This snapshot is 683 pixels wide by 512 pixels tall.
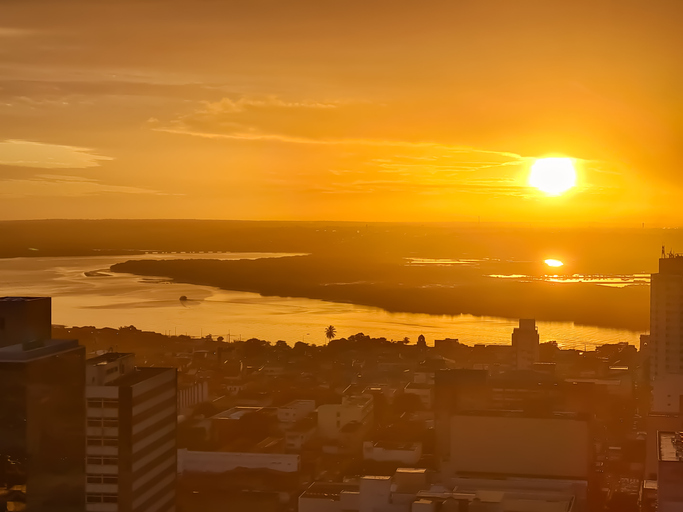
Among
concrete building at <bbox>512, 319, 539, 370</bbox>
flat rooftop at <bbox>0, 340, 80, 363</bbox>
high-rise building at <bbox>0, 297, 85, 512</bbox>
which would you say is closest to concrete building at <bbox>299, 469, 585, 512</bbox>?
high-rise building at <bbox>0, 297, 85, 512</bbox>

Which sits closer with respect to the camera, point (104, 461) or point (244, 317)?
point (104, 461)

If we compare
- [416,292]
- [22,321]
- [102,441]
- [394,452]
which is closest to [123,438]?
[102,441]

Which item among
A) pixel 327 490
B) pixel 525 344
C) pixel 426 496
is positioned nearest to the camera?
pixel 426 496

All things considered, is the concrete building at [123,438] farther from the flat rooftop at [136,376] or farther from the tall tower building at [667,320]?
the tall tower building at [667,320]

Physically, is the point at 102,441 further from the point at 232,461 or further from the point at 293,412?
the point at 293,412

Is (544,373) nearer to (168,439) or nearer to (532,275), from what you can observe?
(168,439)

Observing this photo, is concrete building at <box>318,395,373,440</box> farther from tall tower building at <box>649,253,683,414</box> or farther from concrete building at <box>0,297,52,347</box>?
concrete building at <box>0,297,52,347</box>

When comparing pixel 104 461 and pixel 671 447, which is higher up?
pixel 104 461
